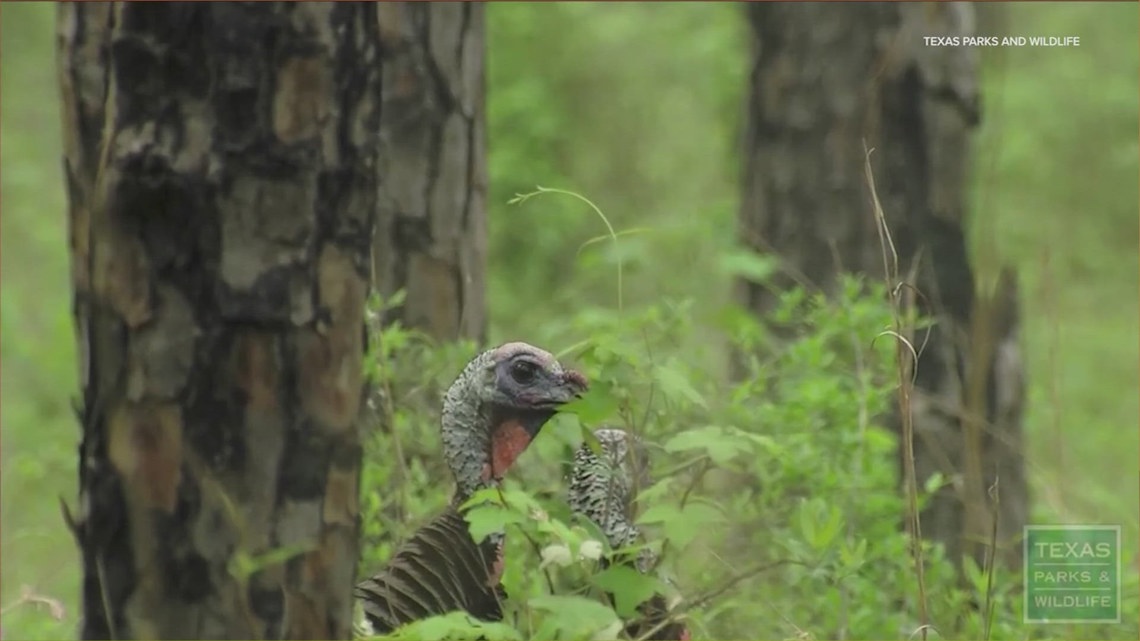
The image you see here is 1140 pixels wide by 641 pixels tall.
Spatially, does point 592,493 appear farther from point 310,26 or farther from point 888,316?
point 888,316

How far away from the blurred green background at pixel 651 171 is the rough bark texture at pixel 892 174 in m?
2.51

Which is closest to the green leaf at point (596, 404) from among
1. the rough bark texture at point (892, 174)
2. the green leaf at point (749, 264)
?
the rough bark texture at point (892, 174)

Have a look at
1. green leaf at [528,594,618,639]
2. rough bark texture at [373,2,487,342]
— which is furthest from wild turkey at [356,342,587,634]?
rough bark texture at [373,2,487,342]

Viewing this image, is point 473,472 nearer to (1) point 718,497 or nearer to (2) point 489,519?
(2) point 489,519

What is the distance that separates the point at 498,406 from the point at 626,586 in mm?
461

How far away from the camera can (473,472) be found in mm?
3260

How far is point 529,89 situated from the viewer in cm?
1201

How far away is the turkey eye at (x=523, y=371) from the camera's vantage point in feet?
10.5

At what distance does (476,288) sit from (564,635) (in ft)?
8.28

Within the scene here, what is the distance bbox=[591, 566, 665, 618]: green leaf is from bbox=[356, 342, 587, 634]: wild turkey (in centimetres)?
31

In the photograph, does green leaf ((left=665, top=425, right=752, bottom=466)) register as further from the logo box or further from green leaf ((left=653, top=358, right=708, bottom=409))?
the logo box

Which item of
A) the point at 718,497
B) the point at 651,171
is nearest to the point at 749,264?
the point at 718,497

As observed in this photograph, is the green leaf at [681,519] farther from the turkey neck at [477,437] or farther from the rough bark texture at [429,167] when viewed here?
the rough bark texture at [429,167]

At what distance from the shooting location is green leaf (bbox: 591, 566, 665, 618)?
2.98 metres
